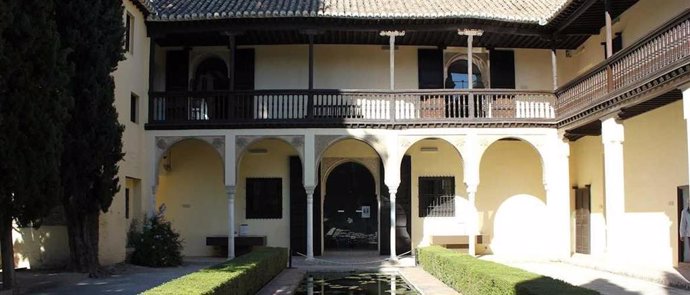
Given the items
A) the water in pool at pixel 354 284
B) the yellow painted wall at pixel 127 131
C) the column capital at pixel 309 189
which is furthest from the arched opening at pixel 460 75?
the yellow painted wall at pixel 127 131

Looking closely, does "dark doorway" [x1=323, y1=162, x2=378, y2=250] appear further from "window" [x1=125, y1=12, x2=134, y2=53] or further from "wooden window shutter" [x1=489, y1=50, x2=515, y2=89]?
"window" [x1=125, y1=12, x2=134, y2=53]

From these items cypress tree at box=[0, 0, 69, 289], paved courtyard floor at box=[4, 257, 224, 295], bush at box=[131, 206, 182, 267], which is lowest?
paved courtyard floor at box=[4, 257, 224, 295]

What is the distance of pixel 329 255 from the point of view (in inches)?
803

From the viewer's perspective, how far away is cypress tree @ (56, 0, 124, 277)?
13.5 m

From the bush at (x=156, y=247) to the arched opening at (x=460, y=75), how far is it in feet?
28.8

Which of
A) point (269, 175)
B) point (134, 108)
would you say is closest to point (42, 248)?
point (134, 108)

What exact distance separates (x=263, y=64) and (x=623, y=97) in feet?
33.4

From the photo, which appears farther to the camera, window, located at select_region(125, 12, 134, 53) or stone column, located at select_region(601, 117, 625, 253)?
window, located at select_region(125, 12, 134, 53)

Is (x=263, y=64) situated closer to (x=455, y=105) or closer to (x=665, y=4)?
(x=455, y=105)

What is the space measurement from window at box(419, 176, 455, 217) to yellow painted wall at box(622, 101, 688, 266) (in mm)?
5015

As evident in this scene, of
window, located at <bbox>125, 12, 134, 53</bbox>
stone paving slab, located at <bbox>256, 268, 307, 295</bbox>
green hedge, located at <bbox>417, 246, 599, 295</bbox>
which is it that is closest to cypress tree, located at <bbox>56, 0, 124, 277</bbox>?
window, located at <bbox>125, 12, 134, 53</bbox>

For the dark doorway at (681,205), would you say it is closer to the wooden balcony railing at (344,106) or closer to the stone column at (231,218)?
the wooden balcony railing at (344,106)

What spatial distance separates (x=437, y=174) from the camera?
2084 centimetres

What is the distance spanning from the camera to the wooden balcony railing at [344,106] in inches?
738
